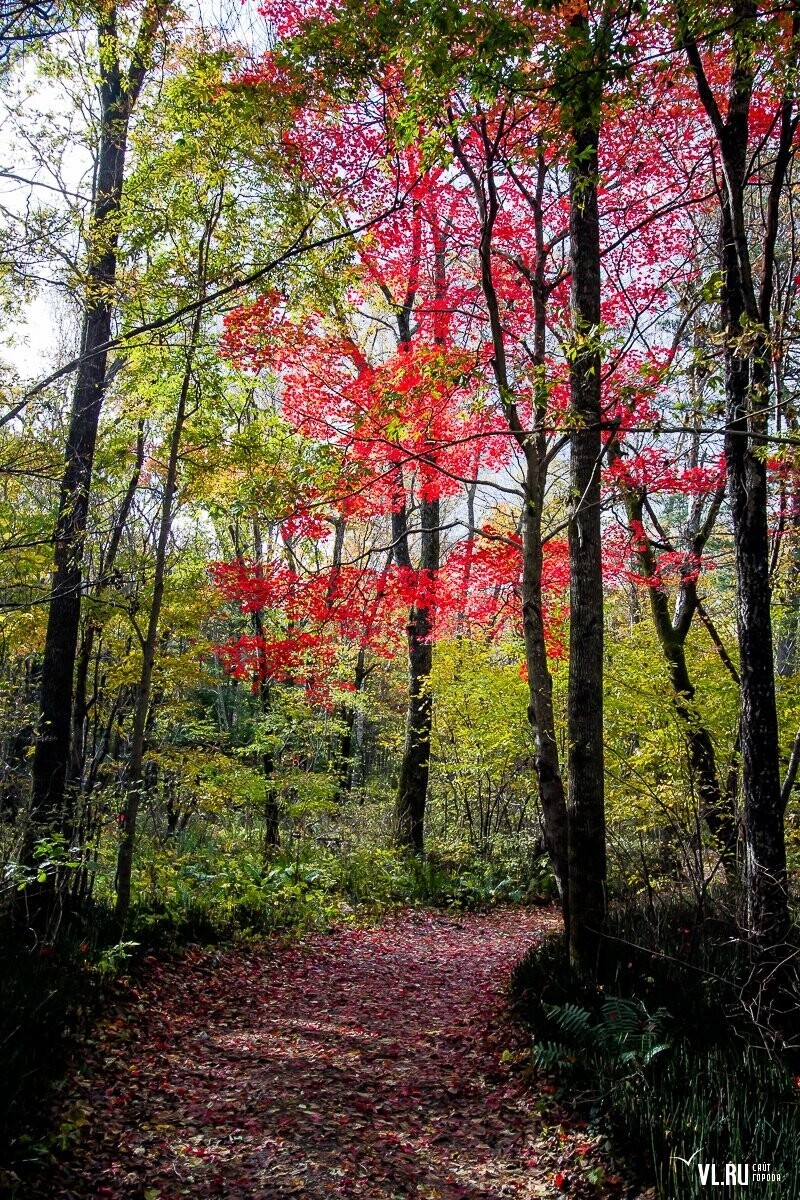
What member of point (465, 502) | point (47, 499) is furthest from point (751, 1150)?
point (465, 502)

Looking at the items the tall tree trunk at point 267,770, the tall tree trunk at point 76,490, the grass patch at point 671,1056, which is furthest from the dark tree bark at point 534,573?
the tall tree trunk at point 267,770

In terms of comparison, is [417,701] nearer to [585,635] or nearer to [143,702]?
[143,702]

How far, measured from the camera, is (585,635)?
5270 millimetres

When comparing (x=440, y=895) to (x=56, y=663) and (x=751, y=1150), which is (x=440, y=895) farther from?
(x=751, y=1150)

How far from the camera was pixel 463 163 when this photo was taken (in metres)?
5.67

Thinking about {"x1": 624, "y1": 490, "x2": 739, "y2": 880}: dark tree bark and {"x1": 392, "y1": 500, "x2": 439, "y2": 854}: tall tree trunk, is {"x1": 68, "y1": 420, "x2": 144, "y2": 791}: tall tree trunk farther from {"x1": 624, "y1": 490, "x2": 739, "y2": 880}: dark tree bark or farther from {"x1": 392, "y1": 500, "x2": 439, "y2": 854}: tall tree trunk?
{"x1": 624, "y1": 490, "x2": 739, "y2": 880}: dark tree bark

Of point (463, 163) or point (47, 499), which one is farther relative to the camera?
point (47, 499)

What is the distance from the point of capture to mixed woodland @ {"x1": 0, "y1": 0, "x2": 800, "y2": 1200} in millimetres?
3889

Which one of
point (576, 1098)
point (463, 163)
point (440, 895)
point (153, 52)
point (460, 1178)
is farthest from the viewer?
point (440, 895)

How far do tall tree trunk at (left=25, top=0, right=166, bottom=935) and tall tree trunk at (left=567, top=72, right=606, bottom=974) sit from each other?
3911mm

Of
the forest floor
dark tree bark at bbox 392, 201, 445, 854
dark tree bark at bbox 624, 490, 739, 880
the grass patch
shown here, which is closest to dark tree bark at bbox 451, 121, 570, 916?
the grass patch

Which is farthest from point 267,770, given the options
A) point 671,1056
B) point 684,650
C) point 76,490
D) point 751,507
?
point 751,507

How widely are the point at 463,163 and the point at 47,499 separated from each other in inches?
257

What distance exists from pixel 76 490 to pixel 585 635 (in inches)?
194
